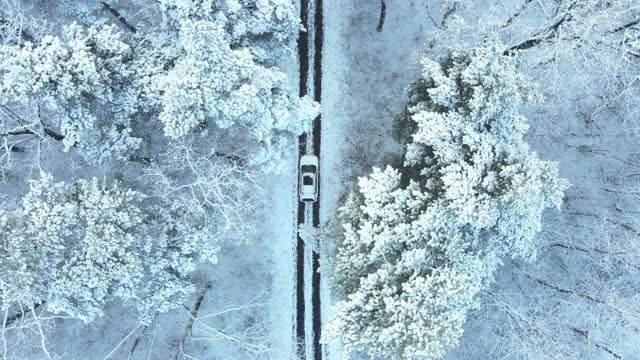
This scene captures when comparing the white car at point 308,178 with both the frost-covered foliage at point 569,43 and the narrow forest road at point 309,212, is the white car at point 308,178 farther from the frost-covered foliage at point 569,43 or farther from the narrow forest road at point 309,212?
the frost-covered foliage at point 569,43

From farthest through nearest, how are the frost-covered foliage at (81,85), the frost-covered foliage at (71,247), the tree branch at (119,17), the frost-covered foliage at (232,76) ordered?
the tree branch at (119,17) → the frost-covered foliage at (71,247) → the frost-covered foliage at (232,76) → the frost-covered foliage at (81,85)

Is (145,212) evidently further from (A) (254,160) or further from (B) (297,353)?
(B) (297,353)

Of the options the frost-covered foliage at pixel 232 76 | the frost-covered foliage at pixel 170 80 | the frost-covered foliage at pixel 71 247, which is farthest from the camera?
the frost-covered foliage at pixel 71 247

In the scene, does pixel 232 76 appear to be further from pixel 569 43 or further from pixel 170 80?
pixel 569 43

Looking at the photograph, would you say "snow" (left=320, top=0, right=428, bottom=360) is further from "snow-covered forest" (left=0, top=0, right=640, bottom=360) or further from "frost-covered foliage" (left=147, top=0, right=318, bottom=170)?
"frost-covered foliage" (left=147, top=0, right=318, bottom=170)

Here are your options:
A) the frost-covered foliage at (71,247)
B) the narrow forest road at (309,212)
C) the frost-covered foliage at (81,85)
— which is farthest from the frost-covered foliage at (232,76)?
the narrow forest road at (309,212)

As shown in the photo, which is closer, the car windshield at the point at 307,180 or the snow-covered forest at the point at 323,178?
the snow-covered forest at the point at 323,178
